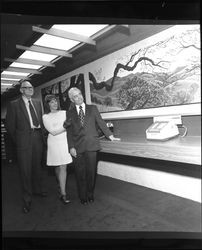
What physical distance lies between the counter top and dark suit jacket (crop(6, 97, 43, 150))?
0.77 m

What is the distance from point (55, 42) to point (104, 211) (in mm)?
1779

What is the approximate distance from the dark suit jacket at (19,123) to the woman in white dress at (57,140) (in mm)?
109

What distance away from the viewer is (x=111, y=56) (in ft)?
7.91

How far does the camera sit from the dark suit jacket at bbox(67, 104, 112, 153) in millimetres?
2311

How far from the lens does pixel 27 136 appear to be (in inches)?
91.8

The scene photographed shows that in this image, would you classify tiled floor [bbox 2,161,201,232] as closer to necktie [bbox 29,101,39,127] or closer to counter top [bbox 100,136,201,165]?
counter top [bbox 100,136,201,165]

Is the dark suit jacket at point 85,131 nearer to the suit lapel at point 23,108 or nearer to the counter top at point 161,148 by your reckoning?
the counter top at point 161,148

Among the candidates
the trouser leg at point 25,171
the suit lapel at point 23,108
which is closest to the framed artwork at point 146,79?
the suit lapel at point 23,108

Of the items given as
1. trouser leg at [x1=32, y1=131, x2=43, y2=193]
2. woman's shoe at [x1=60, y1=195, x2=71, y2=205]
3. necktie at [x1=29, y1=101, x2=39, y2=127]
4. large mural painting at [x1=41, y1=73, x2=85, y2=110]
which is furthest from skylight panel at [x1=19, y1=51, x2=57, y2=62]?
woman's shoe at [x1=60, y1=195, x2=71, y2=205]

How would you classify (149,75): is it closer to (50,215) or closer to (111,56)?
(111,56)

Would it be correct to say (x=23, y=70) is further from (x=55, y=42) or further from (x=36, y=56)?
(x=55, y=42)

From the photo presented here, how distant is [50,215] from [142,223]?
90cm

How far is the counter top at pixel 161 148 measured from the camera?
79.2 inches
